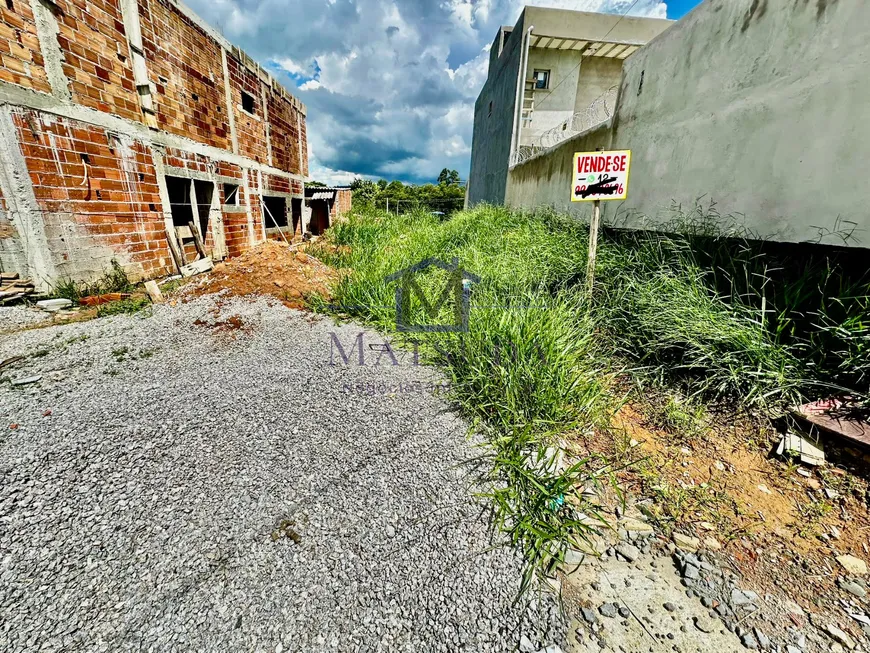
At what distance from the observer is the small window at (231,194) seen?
24.0ft

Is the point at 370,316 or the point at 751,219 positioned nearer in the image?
the point at 751,219

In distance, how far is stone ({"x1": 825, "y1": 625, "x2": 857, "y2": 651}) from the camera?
1241 mm

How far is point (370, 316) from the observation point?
419 cm

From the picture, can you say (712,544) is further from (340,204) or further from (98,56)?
(340,204)

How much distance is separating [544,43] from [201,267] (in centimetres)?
1180

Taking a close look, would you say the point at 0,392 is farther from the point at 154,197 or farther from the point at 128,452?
the point at 154,197

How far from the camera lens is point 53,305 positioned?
387 cm

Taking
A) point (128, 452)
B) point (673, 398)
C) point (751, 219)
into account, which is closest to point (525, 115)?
point (751, 219)

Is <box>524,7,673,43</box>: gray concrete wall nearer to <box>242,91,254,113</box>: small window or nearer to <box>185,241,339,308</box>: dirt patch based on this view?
<box>242,91,254,113</box>: small window

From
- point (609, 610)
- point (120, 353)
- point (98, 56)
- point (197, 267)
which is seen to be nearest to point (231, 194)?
point (197, 267)

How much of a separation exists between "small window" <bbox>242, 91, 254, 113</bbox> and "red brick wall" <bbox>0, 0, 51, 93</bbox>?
475 centimetres

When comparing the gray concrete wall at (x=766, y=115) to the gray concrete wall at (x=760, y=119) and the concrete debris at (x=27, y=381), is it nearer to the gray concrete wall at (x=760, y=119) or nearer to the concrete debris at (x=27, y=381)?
the gray concrete wall at (x=760, y=119)

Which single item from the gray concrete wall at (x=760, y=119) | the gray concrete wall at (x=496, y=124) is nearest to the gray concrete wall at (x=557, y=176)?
the gray concrete wall at (x=760, y=119)

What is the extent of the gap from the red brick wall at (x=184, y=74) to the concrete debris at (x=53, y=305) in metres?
3.19
